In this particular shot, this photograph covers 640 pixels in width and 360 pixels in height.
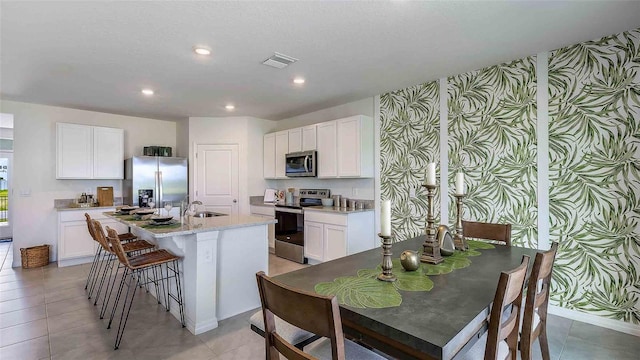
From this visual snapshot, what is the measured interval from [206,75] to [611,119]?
154 inches

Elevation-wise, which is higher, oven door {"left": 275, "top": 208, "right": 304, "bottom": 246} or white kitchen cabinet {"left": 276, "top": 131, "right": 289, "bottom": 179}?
white kitchen cabinet {"left": 276, "top": 131, "right": 289, "bottom": 179}

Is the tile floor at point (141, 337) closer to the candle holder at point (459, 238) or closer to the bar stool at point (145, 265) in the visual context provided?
the bar stool at point (145, 265)

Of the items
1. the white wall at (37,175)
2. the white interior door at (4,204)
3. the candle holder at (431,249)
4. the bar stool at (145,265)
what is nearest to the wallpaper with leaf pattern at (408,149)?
the candle holder at (431,249)

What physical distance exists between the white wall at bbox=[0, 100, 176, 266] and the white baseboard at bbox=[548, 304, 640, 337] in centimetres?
669

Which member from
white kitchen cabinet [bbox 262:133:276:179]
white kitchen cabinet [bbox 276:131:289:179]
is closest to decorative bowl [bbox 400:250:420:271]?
white kitchen cabinet [bbox 276:131:289:179]

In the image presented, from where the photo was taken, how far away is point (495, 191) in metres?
3.24

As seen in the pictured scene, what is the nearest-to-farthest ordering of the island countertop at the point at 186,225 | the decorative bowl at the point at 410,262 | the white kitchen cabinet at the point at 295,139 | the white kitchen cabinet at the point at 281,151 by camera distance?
the decorative bowl at the point at 410,262, the island countertop at the point at 186,225, the white kitchen cabinet at the point at 295,139, the white kitchen cabinet at the point at 281,151

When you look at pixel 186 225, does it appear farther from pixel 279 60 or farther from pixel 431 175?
pixel 431 175

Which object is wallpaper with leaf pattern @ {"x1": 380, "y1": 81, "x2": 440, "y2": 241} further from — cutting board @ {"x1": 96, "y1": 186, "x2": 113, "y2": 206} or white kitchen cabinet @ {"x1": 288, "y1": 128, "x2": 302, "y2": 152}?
cutting board @ {"x1": 96, "y1": 186, "x2": 113, "y2": 206}

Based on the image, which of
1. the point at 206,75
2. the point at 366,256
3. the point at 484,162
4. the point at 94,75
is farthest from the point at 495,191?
the point at 94,75

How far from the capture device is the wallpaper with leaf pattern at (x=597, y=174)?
249 cm

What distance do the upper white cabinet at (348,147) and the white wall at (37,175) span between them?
404 centimetres

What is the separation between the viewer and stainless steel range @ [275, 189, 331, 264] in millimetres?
4727

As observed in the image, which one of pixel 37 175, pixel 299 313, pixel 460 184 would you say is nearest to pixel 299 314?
pixel 299 313
